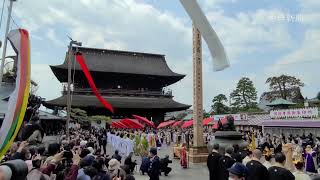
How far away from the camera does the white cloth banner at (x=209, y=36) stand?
3.05m

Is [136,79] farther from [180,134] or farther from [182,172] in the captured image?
[182,172]

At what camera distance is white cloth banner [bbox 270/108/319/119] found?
22.4 m

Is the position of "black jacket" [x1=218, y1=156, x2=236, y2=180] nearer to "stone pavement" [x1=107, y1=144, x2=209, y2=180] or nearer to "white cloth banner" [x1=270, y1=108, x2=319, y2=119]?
"stone pavement" [x1=107, y1=144, x2=209, y2=180]

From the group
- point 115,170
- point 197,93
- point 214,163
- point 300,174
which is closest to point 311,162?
point 214,163

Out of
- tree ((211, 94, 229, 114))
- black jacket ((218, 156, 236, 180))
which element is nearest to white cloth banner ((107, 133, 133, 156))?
black jacket ((218, 156, 236, 180))

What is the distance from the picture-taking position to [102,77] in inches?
1722

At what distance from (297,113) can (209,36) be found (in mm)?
23379

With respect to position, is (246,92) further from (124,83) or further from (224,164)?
(224,164)

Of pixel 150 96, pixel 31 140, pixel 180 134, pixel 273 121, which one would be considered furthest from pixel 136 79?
pixel 31 140

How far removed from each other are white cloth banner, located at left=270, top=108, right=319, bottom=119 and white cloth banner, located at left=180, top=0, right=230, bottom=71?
71.2 feet

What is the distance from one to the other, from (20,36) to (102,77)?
39418mm

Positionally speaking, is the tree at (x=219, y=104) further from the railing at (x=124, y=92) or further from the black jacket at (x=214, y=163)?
the black jacket at (x=214, y=163)

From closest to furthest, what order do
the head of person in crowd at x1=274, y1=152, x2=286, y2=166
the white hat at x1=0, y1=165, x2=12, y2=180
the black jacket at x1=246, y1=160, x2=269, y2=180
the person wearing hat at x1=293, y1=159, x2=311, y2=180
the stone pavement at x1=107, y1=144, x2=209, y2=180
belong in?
the white hat at x1=0, y1=165, x2=12, y2=180 → the head of person in crowd at x1=274, y1=152, x2=286, y2=166 → the person wearing hat at x1=293, y1=159, x2=311, y2=180 → the black jacket at x1=246, y1=160, x2=269, y2=180 → the stone pavement at x1=107, y1=144, x2=209, y2=180

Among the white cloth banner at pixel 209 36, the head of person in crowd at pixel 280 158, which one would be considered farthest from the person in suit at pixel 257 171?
the white cloth banner at pixel 209 36
